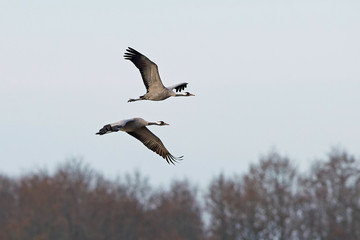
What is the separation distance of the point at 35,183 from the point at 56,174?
2.83 m

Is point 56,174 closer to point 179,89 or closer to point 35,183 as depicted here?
point 35,183

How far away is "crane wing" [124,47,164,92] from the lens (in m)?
26.7

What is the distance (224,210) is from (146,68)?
36505mm

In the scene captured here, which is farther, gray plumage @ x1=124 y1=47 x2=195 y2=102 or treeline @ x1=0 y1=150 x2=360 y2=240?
treeline @ x1=0 y1=150 x2=360 y2=240

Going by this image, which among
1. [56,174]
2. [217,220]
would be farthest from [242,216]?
[56,174]

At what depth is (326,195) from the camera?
66812mm

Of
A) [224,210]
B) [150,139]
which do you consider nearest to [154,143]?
[150,139]

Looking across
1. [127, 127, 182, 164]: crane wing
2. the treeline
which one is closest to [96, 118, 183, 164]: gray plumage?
[127, 127, 182, 164]: crane wing

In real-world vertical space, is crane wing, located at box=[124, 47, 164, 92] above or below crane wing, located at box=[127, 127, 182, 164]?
above

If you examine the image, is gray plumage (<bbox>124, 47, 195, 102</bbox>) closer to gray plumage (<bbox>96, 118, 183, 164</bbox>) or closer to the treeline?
gray plumage (<bbox>96, 118, 183, 164</bbox>)

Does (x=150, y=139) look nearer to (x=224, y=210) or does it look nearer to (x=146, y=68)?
(x=146, y=68)

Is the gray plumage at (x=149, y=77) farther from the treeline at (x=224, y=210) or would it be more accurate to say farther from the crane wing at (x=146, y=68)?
the treeline at (x=224, y=210)

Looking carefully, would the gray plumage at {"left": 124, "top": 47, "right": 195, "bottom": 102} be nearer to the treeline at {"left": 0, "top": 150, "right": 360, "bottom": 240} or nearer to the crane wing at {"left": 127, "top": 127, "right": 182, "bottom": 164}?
the crane wing at {"left": 127, "top": 127, "right": 182, "bottom": 164}

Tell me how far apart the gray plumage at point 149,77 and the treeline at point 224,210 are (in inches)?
1301
